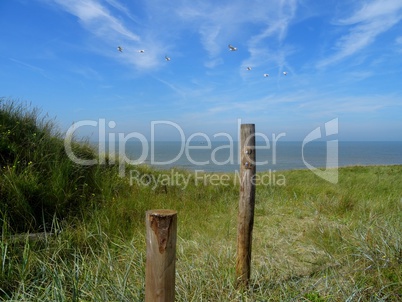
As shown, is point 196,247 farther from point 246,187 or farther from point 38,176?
point 38,176

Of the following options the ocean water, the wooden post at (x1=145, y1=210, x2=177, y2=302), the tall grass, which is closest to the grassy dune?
the tall grass

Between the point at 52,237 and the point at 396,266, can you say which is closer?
the point at 396,266

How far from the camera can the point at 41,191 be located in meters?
5.35

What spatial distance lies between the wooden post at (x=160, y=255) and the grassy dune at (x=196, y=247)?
0.93m

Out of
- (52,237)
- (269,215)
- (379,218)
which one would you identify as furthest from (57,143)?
(379,218)

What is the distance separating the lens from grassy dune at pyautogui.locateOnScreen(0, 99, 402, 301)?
2959 mm

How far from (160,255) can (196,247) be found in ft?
7.65

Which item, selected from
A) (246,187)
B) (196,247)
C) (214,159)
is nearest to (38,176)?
(196,247)

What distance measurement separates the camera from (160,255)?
1.90 m

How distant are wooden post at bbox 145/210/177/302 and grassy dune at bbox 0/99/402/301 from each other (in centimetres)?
93

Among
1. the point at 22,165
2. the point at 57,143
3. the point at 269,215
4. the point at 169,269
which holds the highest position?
the point at 57,143

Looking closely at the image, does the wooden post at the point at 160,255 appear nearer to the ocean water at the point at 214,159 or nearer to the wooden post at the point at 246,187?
the wooden post at the point at 246,187

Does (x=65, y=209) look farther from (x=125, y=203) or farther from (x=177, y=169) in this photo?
(x=177, y=169)

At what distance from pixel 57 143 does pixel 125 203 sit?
217cm
